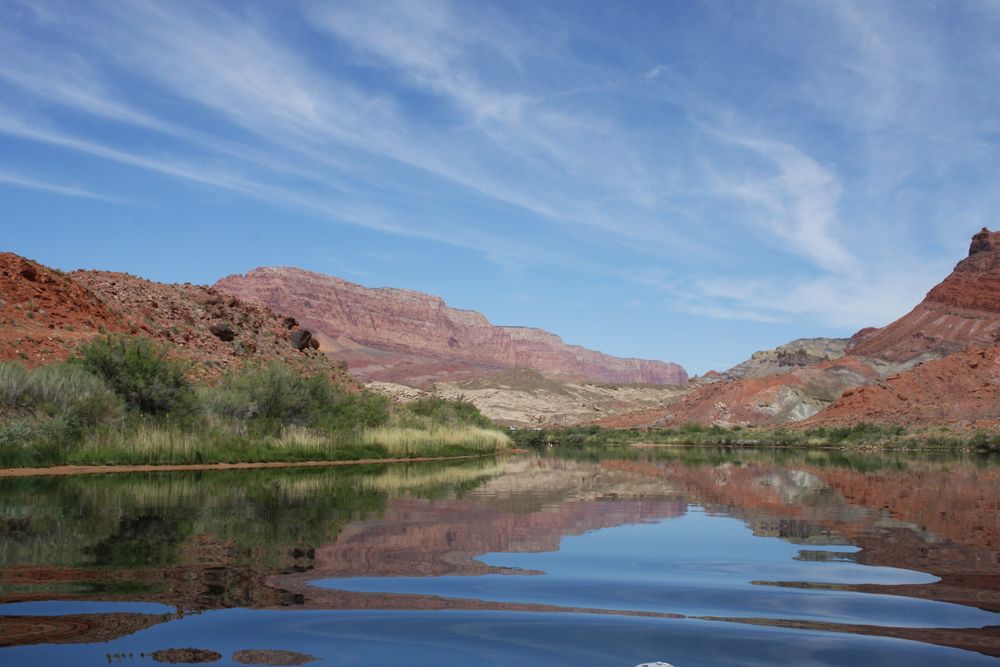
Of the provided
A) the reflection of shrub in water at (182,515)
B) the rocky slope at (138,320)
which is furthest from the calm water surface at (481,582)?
the rocky slope at (138,320)

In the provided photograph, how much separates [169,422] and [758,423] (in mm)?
75046

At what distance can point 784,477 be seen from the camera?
87.1 ft

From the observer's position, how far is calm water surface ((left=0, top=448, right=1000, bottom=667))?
5.54m

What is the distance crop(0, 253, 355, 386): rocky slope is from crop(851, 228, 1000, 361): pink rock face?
88.7m

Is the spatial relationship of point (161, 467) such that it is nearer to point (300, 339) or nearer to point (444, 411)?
point (444, 411)

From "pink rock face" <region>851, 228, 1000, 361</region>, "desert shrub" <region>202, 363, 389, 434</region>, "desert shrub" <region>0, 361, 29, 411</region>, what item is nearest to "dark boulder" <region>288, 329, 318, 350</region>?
"desert shrub" <region>202, 363, 389, 434</region>

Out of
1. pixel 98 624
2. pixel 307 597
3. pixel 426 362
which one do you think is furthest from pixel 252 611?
pixel 426 362

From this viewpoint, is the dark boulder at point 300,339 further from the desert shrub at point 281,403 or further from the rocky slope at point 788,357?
the rocky slope at point 788,357

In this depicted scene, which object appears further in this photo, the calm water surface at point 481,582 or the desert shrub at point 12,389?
the desert shrub at point 12,389

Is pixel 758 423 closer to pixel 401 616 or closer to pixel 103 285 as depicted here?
pixel 103 285

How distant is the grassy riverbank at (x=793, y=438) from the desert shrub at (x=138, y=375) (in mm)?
41054

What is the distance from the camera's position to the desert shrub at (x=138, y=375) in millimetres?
26531

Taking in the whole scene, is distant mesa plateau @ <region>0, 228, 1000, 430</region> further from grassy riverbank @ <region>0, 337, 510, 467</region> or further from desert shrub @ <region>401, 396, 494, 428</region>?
grassy riverbank @ <region>0, 337, 510, 467</region>

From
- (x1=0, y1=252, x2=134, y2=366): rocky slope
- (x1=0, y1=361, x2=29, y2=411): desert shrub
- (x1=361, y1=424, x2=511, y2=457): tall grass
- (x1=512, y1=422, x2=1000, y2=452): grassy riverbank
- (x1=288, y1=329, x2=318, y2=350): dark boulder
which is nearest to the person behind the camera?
(x1=0, y1=361, x2=29, y2=411): desert shrub
